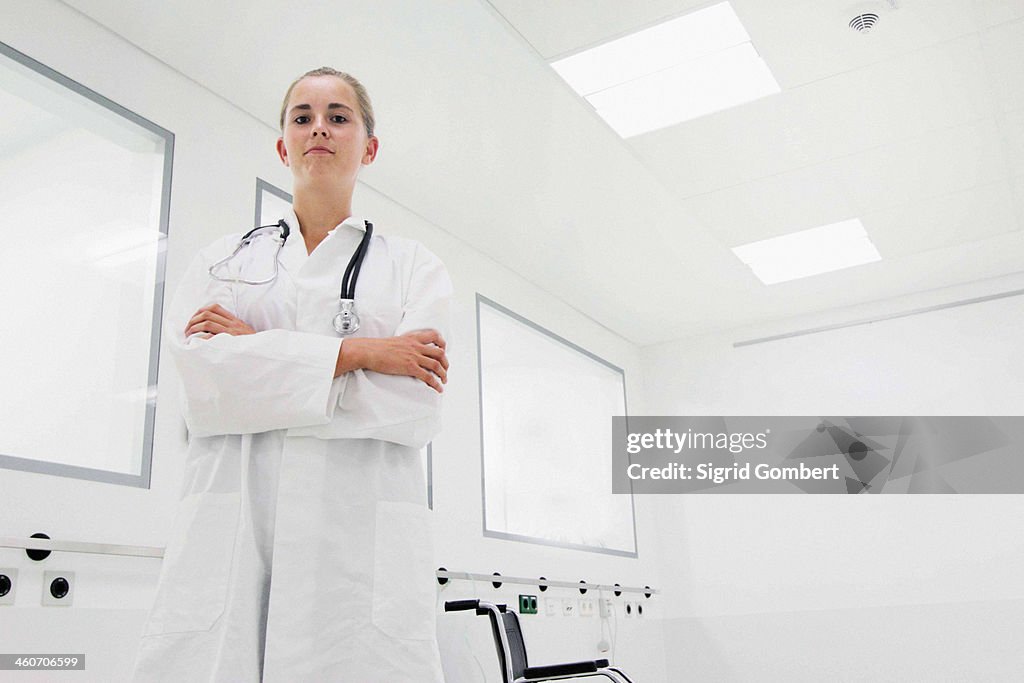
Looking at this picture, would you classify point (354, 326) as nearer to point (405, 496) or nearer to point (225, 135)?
point (405, 496)

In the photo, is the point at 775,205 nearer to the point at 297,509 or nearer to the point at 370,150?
the point at 370,150

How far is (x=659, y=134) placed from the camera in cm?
381

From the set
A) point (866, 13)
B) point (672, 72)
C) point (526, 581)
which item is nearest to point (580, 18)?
point (672, 72)

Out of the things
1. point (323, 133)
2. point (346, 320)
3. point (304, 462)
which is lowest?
point (304, 462)

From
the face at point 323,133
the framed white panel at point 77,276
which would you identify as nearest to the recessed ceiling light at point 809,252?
the framed white panel at point 77,276

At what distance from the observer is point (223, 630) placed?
3.50ft

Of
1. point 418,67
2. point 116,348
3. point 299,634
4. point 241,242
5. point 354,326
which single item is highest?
point 418,67

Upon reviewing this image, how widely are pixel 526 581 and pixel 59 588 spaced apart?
95.4 inches

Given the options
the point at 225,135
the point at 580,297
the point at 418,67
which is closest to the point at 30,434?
the point at 225,135

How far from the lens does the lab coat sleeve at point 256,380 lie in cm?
117

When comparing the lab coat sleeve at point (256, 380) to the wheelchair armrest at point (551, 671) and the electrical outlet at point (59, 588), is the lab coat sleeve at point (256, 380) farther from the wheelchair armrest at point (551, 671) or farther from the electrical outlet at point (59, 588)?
the wheelchair armrest at point (551, 671)

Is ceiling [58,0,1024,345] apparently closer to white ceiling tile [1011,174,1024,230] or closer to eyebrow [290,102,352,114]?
white ceiling tile [1011,174,1024,230]

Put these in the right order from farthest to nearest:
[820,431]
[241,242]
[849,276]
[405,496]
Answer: [820,431], [849,276], [241,242], [405,496]

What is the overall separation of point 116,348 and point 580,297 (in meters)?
3.34
